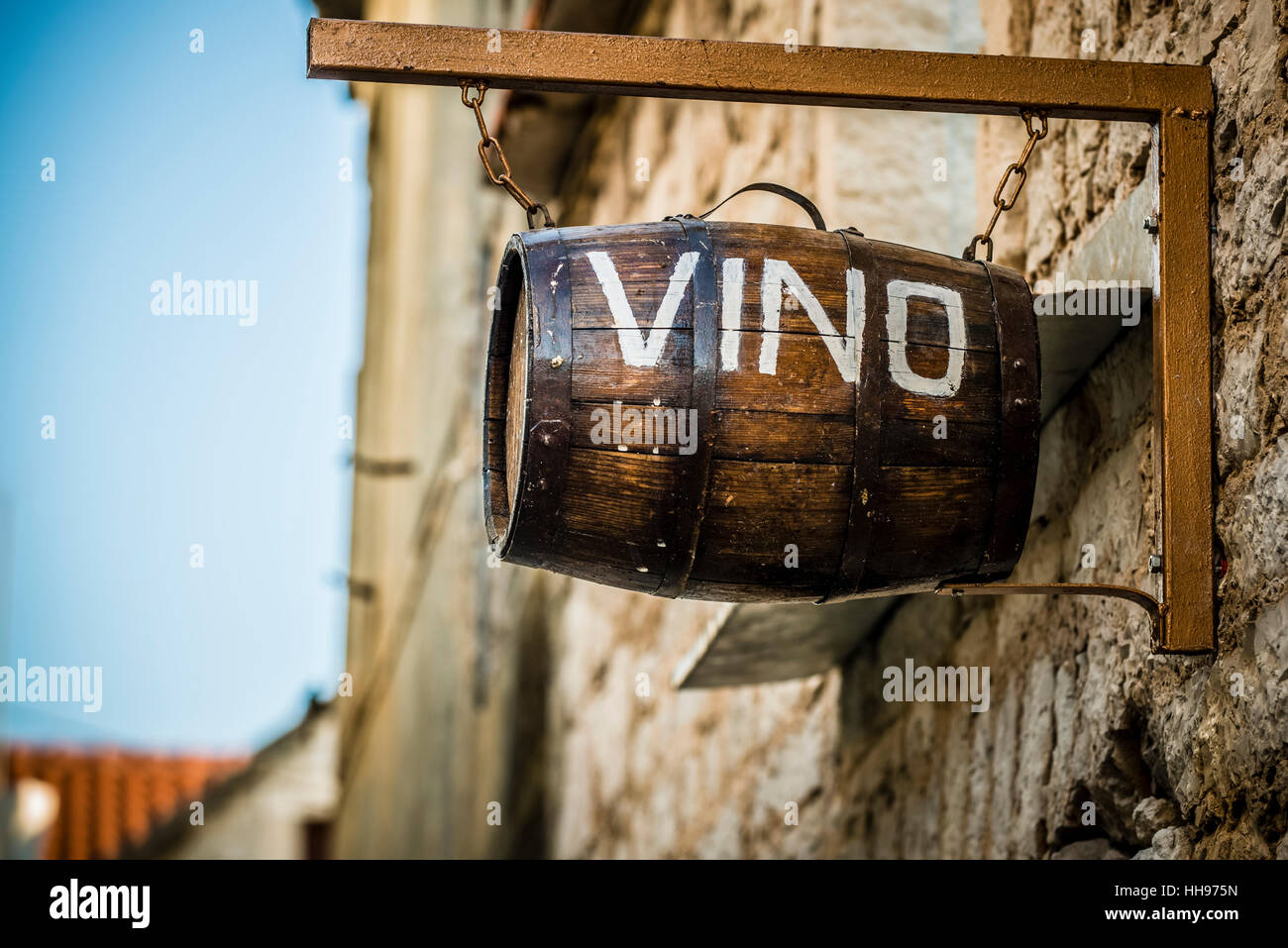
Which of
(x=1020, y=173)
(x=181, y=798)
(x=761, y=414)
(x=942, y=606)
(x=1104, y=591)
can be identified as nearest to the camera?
(x=761, y=414)

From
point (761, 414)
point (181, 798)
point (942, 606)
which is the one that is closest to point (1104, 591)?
point (761, 414)

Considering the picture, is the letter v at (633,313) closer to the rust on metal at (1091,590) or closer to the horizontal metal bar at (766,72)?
the horizontal metal bar at (766,72)

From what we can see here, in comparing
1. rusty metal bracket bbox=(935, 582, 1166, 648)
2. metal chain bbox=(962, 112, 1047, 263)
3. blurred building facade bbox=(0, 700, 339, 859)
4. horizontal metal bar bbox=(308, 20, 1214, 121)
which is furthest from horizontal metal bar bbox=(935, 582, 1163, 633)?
blurred building facade bbox=(0, 700, 339, 859)

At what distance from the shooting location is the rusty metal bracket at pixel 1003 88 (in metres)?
1.76

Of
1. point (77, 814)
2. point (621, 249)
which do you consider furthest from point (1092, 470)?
point (77, 814)

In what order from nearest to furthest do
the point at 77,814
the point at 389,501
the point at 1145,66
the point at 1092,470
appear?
the point at 1145,66, the point at 1092,470, the point at 389,501, the point at 77,814

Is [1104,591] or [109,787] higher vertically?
[1104,591]

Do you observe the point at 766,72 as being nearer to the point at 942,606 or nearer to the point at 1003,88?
the point at 1003,88

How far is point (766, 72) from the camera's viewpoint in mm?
1795

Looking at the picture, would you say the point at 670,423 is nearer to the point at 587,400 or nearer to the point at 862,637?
the point at 587,400

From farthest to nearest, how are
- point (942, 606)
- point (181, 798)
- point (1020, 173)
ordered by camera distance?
point (181, 798) → point (942, 606) → point (1020, 173)

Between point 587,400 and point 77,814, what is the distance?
51.9ft

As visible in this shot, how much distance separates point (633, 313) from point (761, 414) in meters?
0.20
